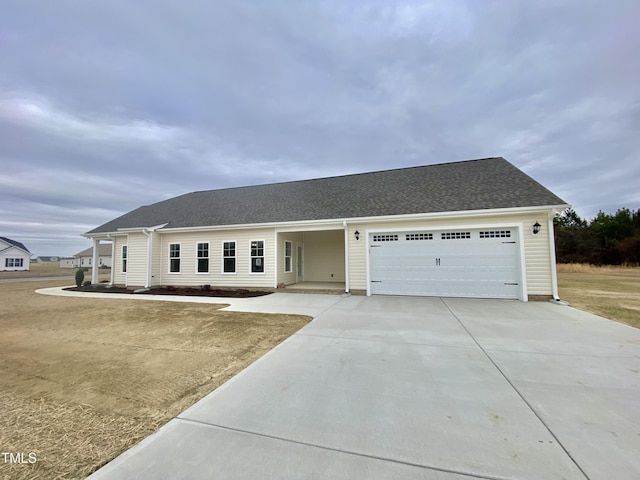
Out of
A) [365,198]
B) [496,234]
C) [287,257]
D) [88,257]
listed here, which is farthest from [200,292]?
[88,257]

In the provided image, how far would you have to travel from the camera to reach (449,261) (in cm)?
991

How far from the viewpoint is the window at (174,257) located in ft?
45.2

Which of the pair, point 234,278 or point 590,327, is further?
point 234,278

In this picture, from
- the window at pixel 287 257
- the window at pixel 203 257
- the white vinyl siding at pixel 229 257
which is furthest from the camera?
the window at pixel 287 257

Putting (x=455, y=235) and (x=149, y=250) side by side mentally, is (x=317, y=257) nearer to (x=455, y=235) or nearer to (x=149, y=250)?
(x=455, y=235)

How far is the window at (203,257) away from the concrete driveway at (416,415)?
32.1ft

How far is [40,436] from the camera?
234 centimetres

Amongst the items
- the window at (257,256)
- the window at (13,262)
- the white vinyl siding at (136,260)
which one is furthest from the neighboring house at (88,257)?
the window at (257,256)

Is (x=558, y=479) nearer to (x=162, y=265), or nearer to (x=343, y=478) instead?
(x=343, y=478)

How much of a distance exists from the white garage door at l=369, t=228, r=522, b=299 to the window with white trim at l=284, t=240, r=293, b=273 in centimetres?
458

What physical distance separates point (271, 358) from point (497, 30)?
1307 cm

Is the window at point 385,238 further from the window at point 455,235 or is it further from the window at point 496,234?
the window at point 496,234

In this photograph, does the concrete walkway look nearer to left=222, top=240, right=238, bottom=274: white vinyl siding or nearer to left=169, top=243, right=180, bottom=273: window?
left=222, top=240, right=238, bottom=274: white vinyl siding

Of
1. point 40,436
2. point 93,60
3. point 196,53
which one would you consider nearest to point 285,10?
point 196,53
